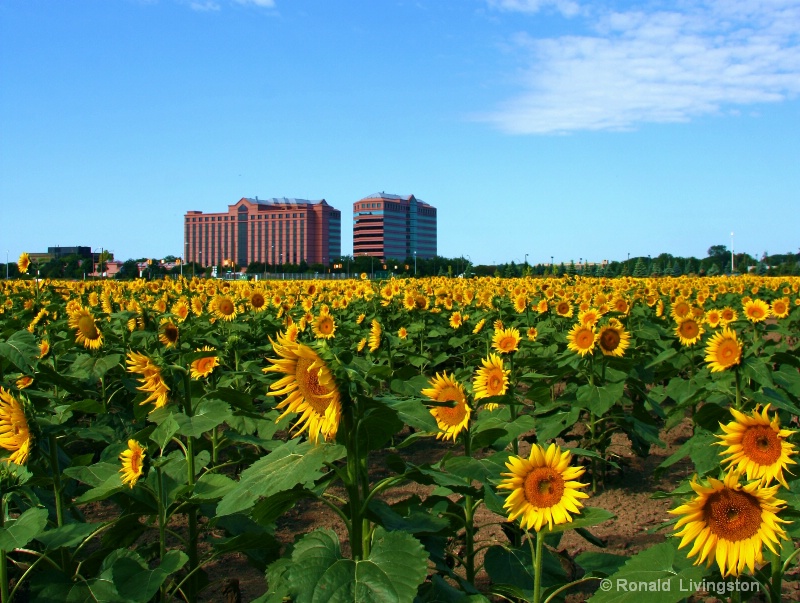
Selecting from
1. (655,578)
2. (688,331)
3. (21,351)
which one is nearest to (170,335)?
(21,351)

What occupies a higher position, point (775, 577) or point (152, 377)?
point (152, 377)

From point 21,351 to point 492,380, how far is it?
8.58ft

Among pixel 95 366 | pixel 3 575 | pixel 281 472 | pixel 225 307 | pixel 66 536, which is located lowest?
pixel 3 575

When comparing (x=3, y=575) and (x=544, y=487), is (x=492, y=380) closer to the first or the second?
(x=544, y=487)

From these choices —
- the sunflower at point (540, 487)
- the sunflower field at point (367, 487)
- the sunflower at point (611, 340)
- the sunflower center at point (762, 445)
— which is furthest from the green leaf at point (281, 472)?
the sunflower at point (611, 340)

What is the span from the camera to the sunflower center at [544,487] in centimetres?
231

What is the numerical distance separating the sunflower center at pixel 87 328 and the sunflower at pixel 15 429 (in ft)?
8.87

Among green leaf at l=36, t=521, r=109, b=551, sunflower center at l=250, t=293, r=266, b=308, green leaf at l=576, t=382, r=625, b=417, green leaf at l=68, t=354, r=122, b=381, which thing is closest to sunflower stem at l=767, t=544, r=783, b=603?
green leaf at l=36, t=521, r=109, b=551

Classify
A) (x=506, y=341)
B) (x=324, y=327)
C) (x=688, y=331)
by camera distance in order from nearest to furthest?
1. (x=506, y=341)
2. (x=324, y=327)
3. (x=688, y=331)

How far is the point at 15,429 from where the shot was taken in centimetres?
269

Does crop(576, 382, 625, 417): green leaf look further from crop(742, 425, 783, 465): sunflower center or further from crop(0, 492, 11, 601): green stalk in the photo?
crop(0, 492, 11, 601): green stalk

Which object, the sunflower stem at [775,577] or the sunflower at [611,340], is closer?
the sunflower stem at [775,577]

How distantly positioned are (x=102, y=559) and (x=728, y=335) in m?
3.65

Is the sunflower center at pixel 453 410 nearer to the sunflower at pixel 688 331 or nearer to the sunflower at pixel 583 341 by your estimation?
the sunflower at pixel 583 341
